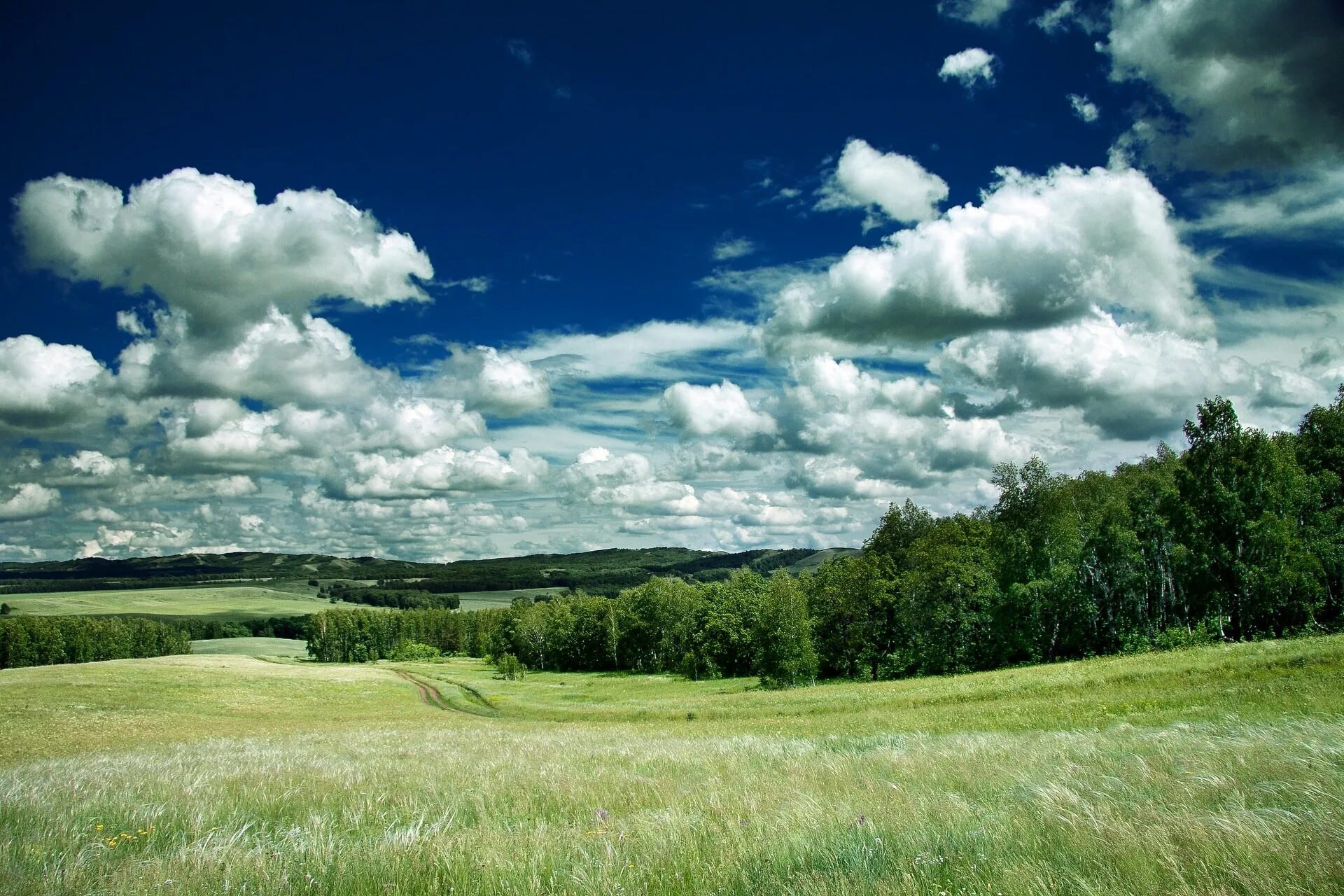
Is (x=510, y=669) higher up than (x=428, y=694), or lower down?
lower down

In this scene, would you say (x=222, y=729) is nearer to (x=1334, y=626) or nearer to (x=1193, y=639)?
(x=1193, y=639)

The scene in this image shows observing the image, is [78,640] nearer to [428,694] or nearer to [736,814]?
[428,694]

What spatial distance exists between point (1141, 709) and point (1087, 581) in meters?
51.2

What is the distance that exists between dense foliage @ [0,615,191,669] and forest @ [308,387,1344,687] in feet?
312

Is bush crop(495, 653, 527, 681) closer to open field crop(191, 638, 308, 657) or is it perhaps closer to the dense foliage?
the dense foliage

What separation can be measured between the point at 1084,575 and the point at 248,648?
170978 millimetres

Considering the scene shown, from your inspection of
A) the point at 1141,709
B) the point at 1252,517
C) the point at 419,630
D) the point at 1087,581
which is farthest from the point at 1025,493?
the point at 419,630

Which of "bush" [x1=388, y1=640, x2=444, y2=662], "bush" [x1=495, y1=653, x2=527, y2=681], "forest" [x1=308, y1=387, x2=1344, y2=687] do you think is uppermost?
"forest" [x1=308, y1=387, x2=1344, y2=687]

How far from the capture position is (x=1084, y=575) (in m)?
65.4

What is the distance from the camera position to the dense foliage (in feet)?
409

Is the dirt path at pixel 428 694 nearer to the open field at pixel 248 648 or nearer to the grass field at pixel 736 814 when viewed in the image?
the grass field at pixel 736 814

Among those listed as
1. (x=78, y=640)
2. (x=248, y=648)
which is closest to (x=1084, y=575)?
(x=78, y=640)

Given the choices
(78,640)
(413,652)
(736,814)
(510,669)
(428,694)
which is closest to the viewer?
(736,814)

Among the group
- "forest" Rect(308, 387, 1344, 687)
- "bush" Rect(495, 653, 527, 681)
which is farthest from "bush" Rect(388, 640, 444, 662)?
"forest" Rect(308, 387, 1344, 687)
